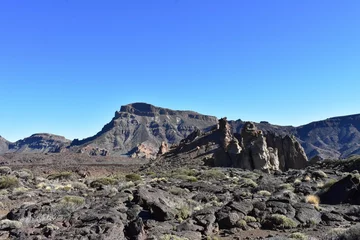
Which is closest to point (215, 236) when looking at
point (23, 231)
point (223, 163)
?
point (23, 231)

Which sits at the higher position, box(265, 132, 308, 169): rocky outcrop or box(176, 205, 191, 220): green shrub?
box(265, 132, 308, 169): rocky outcrop

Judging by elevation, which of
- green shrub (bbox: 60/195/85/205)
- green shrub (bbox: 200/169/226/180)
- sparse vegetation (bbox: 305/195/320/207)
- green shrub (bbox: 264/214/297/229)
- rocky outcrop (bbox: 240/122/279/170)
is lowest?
green shrub (bbox: 264/214/297/229)

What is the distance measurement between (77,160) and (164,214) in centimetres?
9730

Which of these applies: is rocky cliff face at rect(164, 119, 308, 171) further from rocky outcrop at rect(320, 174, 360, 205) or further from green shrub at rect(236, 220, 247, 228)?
green shrub at rect(236, 220, 247, 228)

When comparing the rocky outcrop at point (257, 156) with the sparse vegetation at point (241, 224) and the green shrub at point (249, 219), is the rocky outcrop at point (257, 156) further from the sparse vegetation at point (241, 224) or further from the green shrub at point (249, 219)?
the sparse vegetation at point (241, 224)

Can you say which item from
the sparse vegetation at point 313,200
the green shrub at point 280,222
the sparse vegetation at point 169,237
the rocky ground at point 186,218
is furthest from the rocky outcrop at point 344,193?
the sparse vegetation at point 169,237

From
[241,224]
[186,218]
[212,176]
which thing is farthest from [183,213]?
[212,176]

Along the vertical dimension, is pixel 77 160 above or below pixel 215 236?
above

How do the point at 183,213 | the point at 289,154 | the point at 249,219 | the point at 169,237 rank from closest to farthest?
the point at 169,237 < the point at 249,219 < the point at 183,213 < the point at 289,154

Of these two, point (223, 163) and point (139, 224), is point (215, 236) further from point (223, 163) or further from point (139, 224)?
point (223, 163)

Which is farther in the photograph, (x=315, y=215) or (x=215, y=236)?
(x=315, y=215)

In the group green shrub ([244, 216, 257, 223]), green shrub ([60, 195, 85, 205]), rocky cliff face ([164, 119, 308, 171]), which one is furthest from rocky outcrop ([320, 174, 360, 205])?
rocky cliff face ([164, 119, 308, 171])

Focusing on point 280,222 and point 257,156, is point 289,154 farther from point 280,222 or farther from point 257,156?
point 280,222

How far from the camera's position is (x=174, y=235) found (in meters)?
13.4
